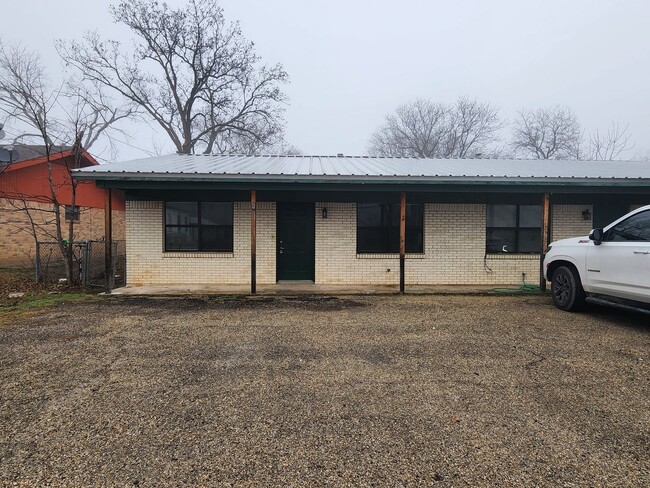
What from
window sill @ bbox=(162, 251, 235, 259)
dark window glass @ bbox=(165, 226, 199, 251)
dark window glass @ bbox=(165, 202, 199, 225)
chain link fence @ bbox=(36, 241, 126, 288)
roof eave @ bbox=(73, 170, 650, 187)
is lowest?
chain link fence @ bbox=(36, 241, 126, 288)

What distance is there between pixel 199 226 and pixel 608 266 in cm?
874

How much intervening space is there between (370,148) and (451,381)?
150 feet

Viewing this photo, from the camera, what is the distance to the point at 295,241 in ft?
33.8

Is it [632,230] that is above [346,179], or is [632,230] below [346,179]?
below

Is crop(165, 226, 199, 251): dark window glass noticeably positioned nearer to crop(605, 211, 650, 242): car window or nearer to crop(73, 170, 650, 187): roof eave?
crop(73, 170, 650, 187): roof eave

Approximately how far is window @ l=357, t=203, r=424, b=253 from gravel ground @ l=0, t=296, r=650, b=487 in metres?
4.23

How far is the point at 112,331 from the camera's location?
557cm

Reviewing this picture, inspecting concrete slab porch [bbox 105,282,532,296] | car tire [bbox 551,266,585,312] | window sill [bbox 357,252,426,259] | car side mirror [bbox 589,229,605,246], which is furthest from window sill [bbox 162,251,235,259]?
car side mirror [bbox 589,229,605,246]

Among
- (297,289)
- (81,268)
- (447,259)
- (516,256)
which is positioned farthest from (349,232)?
(81,268)

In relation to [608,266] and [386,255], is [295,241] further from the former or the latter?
[608,266]

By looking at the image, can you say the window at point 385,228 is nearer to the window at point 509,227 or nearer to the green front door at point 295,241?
the green front door at point 295,241

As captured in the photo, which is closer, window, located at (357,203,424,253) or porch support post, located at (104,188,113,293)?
porch support post, located at (104,188,113,293)

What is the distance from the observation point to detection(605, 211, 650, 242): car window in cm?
555

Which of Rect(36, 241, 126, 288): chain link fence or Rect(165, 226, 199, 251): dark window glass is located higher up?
Rect(165, 226, 199, 251): dark window glass
